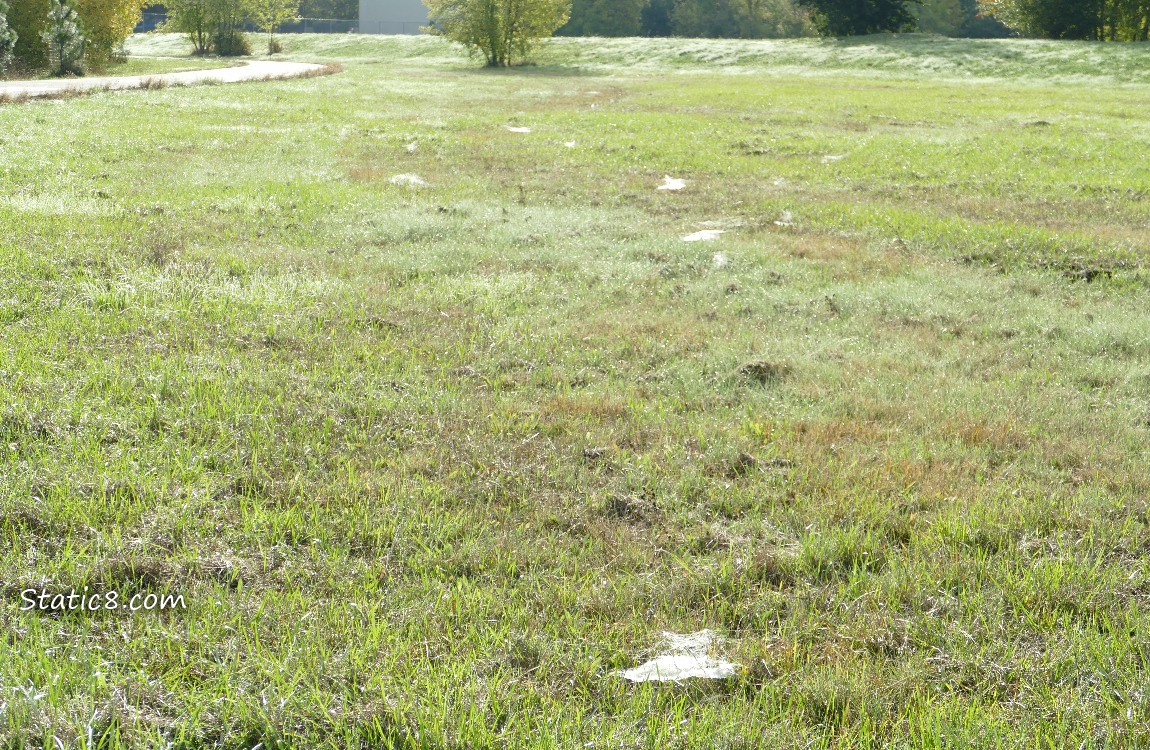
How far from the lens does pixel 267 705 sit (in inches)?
118

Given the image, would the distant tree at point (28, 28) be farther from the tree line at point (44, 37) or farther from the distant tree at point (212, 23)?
the distant tree at point (212, 23)

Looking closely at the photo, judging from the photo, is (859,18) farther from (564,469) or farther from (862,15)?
(564,469)

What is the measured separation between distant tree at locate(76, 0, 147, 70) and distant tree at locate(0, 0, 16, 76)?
5.98m

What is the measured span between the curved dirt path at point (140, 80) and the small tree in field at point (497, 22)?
7.54 metres

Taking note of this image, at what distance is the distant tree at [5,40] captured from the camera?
31141 mm

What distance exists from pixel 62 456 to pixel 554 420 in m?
2.54

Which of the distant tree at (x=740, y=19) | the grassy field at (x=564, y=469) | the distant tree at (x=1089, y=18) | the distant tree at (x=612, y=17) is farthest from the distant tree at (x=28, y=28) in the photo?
the distant tree at (x=740, y=19)

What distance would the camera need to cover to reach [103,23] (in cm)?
4003

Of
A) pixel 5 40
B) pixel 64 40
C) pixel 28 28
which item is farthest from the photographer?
pixel 28 28

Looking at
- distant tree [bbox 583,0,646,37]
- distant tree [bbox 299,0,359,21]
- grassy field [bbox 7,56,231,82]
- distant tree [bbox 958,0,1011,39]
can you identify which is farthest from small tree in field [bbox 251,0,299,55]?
distant tree [bbox 958,0,1011,39]

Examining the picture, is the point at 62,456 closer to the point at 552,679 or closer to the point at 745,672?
the point at 552,679

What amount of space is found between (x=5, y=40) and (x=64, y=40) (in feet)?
10.7

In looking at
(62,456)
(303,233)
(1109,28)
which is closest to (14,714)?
(62,456)

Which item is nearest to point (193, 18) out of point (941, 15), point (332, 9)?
point (332, 9)
